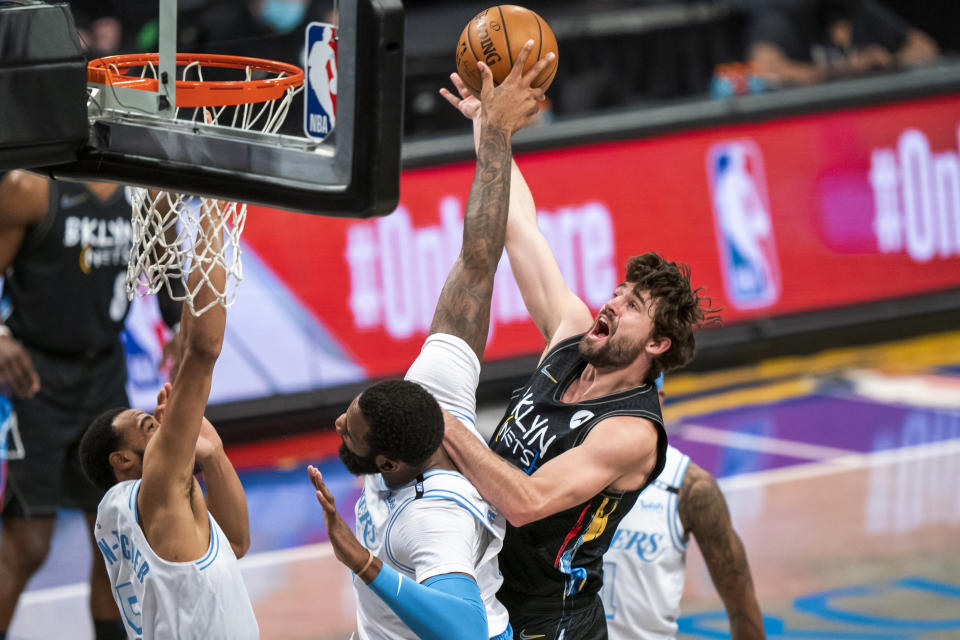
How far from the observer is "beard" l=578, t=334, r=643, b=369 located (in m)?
4.44

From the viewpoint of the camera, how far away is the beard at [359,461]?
12.3 feet

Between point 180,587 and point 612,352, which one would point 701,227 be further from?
point 180,587

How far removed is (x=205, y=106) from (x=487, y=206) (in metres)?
1.01

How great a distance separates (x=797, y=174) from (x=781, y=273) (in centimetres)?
83

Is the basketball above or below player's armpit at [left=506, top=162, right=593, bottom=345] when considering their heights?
above

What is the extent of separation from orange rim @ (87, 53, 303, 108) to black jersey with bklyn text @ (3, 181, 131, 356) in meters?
2.41

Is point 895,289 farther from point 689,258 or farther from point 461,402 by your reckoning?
point 461,402

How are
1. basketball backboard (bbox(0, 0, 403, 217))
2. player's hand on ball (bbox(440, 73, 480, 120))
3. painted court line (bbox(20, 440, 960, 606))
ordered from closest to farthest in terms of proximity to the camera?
basketball backboard (bbox(0, 0, 403, 217)), player's hand on ball (bbox(440, 73, 480, 120)), painted court line (bbox(20, 440, 960, 606))

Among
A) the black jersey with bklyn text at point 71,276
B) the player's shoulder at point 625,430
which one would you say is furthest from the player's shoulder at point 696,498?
the black jersey with bklyn text at point 71,276

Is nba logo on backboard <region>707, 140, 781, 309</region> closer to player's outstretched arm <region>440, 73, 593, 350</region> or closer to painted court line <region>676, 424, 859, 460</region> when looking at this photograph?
painted court line <region>676, 424, 859, 460</region>

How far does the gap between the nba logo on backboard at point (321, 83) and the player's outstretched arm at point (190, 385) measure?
58 centimetres

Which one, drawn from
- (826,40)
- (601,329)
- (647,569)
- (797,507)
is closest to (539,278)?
(601,329)

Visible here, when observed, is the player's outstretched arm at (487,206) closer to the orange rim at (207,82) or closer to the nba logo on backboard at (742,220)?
the orange rim at (207,82)

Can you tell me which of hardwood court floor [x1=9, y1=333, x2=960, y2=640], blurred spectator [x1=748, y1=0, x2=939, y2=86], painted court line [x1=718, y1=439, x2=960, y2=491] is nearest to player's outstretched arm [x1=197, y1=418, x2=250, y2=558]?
hardwood court floor [x1=9, y1=333, x2=960, y2=640]
